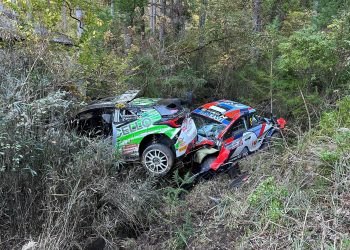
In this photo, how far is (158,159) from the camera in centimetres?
813

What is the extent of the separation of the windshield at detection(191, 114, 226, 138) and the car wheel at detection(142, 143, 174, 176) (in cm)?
137

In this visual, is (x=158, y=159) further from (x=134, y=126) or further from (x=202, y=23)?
(x=202, y=23)

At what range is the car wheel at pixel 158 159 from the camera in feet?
26.5

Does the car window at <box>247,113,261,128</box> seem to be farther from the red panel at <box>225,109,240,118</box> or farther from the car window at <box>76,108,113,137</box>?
the car window at <box>76,108,113,137</box>

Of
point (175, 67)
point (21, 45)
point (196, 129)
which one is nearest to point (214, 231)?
point (196, 129)

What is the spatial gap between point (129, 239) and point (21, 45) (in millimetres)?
4648

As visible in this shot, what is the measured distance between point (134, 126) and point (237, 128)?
2.95 meters

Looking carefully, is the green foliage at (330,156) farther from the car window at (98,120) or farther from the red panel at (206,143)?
the car window at (98,120)

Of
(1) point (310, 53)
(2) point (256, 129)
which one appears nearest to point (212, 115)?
(2) point (256, 129)

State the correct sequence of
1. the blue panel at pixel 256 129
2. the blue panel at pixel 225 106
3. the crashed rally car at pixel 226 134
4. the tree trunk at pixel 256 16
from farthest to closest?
the tree trunk at pixel 256 16
the blue panel at pixel 256 129
the blue panel at pixel 225 106
the crashed rally car at pixel 226 134

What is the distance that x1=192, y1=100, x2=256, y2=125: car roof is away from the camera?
9.22m

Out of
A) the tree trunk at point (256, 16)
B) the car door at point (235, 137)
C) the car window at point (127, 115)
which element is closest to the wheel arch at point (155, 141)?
the car window at point (127, 115)

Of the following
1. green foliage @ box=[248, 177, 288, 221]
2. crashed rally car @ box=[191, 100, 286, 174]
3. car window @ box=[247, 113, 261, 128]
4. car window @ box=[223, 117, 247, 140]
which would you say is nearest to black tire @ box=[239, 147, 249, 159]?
crashed rally car @ box=[191, 100, 286, 174]

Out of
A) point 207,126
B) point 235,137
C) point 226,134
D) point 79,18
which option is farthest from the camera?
point 79,18
